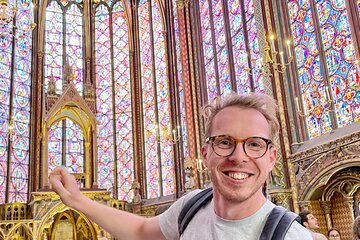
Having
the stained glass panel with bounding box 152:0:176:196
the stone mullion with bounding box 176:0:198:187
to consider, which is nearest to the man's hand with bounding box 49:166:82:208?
the stone mullion with bounding box 176:0:198:187

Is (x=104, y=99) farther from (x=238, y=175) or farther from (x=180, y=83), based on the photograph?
(x=238, y=175)

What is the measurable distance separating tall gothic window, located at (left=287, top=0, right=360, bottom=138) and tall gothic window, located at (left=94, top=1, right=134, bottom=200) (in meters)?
8.92

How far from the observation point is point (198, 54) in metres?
14.9

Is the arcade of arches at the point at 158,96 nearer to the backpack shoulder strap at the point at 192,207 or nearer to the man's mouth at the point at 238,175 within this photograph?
the backpack shoulder strap at the point at 192,207

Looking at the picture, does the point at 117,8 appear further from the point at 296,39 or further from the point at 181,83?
the point at 296,39

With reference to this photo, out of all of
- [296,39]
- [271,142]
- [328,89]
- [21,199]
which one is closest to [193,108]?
[296,39]

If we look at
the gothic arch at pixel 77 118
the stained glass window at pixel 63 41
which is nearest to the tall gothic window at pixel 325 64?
the gothic arch at pixel 77 118

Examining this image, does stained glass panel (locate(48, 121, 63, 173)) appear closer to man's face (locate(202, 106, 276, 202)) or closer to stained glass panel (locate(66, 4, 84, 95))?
stained glass panel (locate(66, 4, 84, 95))

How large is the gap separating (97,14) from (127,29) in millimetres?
1742

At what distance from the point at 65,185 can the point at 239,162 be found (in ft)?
1.85

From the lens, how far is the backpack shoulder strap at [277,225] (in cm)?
101

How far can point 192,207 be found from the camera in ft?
4.16

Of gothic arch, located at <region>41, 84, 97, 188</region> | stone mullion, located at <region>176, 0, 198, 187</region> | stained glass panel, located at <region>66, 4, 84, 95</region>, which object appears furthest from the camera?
stained glass panel, located at <region>66, 4, 84, 95</region>

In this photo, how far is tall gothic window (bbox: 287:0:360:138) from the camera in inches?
352
